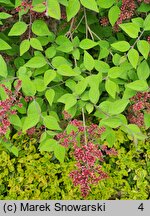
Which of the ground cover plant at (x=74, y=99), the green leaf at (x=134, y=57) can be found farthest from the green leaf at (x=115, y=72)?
the green leaf at (x=134, y=57)

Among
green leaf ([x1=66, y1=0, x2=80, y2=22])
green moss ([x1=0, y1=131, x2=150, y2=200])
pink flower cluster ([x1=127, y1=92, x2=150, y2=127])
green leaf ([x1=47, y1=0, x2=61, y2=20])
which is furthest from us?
green moss ([x1=0, y1=131, x2=150, y2=200])

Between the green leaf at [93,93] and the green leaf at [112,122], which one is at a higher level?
the green leaf at [93,93]

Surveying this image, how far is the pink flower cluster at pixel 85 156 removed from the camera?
1.58m

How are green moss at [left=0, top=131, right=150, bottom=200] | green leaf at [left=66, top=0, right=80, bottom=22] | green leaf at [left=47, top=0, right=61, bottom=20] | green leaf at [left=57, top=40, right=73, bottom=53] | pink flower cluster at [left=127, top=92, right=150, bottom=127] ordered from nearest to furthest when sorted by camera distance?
green leaf at [left=47, top=0, right=61, bottom=20]
green leaf at [left=66, top=0, right=80, bottom=22]
pink flower cluster at [left=127, top=92, right=150, bottom=127]
green leaf at [left=57, top=40, right=73, bottom=53]
green moss at [left=0, top=131, right=150, bottom=200]

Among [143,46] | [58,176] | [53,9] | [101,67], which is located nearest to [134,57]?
[143,46]

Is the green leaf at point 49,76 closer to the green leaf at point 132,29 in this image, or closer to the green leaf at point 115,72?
the green leaf at point 115,72

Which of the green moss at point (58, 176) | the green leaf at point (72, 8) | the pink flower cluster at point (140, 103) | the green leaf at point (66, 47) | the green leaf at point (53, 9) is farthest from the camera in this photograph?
the green moss at point (58, 176)

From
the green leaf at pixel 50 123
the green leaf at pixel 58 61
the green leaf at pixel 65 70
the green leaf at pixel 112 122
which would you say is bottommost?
the green leaf at pixel 50 123

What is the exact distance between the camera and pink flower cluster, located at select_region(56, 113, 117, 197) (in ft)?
5.18

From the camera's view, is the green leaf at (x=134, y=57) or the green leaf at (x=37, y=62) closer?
the green leaf at (x=134, y=57)

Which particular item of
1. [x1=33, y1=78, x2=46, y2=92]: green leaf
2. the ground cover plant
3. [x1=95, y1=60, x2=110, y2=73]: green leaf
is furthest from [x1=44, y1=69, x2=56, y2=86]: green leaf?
[x1=95, y1=60, x2=110, y2=73]: green leaf

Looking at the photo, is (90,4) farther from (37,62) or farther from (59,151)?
(59,151)

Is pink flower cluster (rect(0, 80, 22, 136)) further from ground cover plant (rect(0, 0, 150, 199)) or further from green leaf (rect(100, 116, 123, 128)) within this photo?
green leaf (rect(100, 116, 123, 128))

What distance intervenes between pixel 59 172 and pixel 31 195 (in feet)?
0.68
